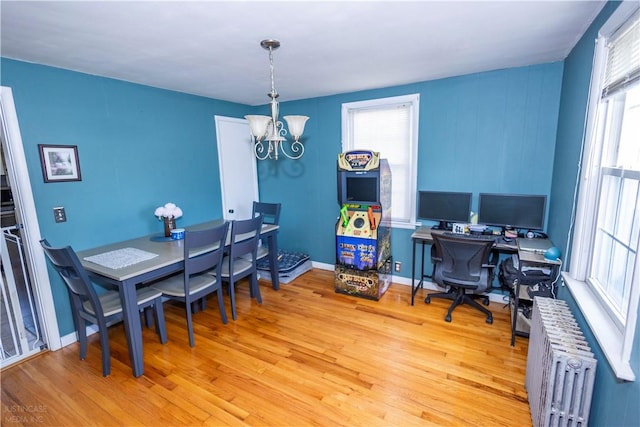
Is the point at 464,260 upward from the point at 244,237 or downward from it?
downward

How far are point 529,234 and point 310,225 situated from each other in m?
2.54

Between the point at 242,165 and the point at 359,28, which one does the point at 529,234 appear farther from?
the point at 242,165

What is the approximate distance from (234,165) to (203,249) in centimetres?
183

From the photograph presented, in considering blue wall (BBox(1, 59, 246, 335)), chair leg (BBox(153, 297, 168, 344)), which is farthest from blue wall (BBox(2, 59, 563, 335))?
chair leg (BBox(153, 297, 168, 344))

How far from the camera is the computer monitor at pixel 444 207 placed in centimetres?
306

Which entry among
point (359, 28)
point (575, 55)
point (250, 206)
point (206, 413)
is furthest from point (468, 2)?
point (250, 206)

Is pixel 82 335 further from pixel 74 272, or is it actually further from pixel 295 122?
pixel 295 122

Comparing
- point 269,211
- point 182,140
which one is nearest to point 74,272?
point 182,140

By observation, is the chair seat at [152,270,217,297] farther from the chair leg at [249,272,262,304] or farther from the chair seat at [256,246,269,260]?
the chair seat at [256,246,269,260]

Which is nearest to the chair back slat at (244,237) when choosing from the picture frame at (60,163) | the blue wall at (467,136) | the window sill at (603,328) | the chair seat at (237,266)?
the chair seat at (237,266)

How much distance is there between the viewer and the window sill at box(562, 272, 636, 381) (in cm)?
116

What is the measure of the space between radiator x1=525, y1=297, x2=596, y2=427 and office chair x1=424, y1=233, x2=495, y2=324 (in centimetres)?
89

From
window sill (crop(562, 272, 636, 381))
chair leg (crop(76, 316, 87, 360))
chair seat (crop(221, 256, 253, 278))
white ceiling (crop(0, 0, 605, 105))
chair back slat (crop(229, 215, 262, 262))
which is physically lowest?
chair leg (crop(76, 316, 87, 360))

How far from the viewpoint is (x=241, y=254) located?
289 centimetres
